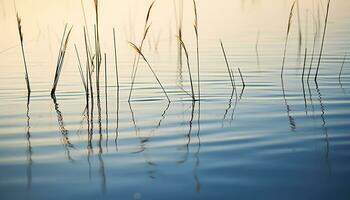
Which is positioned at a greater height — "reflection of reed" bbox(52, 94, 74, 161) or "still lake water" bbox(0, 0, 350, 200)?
"still lake water" bbox(0, 0, 350, 200)

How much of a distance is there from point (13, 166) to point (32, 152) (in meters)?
0.33

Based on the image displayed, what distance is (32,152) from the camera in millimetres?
3268

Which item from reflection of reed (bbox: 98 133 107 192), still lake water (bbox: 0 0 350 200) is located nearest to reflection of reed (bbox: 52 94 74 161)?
still lake water (bbox: 0 0 350 200)

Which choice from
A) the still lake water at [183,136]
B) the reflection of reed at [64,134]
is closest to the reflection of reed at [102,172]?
the still lake water at [183,136]

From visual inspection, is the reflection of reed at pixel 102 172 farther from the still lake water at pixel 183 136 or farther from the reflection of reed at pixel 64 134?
the reflection of reed at pixel 64 134

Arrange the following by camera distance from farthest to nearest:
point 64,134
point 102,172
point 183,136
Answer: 1. point 64,134
2. point 183,136
3. point 102,172

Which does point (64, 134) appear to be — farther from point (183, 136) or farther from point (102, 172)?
point (102, 172)

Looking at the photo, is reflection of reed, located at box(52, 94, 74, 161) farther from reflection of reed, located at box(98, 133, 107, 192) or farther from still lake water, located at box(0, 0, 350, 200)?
reflection of reed, located at box(98, 133, 107, 192)

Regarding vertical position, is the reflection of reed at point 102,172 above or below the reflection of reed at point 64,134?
above

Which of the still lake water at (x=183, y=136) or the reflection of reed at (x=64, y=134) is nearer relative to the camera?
the still lake water at (x=183, y=136)

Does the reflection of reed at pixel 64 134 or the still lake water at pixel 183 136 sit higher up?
the still lake water at pixel 183 136

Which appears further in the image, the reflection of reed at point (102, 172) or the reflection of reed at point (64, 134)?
the reflection of reed at point (64, 134)

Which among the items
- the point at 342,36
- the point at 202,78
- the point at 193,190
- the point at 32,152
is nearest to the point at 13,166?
the point at 32,152

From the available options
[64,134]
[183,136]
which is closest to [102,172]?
[183,136]
